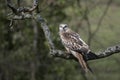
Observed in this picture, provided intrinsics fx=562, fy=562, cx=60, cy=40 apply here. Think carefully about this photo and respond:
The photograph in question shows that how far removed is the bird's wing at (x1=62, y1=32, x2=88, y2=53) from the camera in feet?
23.9

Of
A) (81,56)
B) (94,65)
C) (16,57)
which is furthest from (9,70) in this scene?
(81,56)

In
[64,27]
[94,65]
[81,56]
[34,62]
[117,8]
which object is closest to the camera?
[81,56]

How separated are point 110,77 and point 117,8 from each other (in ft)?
20.0

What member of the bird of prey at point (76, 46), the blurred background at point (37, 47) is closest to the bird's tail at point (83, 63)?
the bird of prey at point (76, 46)

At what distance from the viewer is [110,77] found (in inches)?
804

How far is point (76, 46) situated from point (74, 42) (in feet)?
0.51

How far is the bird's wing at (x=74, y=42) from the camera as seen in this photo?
729 cm

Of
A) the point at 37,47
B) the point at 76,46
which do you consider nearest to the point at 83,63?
the point at 76,46

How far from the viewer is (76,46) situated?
748 centimetres

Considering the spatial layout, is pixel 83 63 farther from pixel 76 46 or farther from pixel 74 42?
pixel 74 42

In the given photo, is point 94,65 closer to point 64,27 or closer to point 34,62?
point 34,62

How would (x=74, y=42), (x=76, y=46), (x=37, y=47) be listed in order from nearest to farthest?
(x=76, y=46), (x=74, y=42), (x=37, y=47)

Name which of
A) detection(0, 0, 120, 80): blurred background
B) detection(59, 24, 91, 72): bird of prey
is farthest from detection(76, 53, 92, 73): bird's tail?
detection(0, 0, 120, 80): blurred background

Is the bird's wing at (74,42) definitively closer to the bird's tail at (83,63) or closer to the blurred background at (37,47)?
the bird's tail at (83,63)
